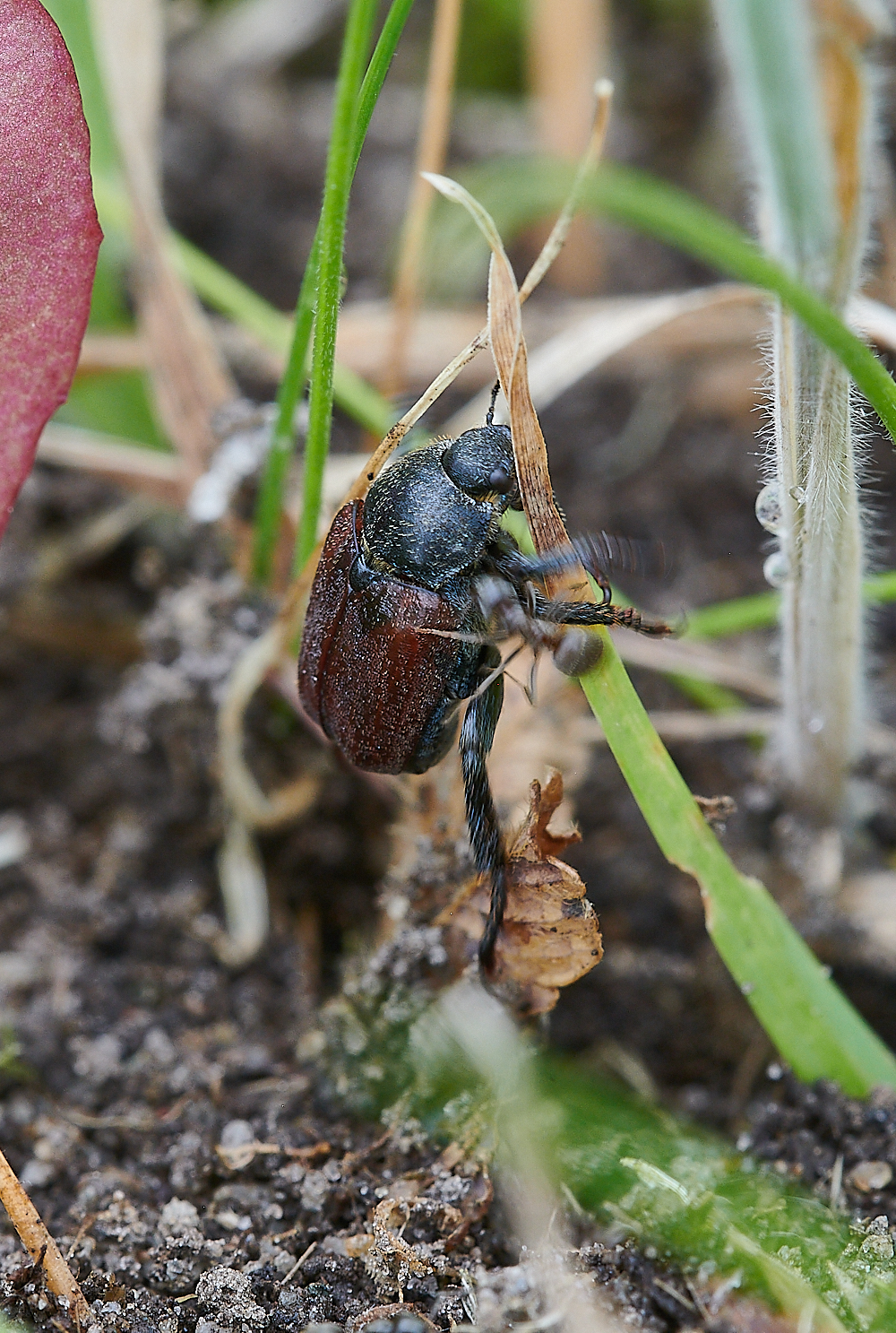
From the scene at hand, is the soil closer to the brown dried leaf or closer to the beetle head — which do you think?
the brown dried leaf

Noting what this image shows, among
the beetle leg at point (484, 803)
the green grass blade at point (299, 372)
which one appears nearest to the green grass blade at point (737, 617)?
the beetle leg at point (484, 803)

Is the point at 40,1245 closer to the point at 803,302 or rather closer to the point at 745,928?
the point at 745,928

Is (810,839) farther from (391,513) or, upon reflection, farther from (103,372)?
(103,372)

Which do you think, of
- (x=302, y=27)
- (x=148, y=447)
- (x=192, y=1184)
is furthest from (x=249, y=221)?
(x=192, y=1184)

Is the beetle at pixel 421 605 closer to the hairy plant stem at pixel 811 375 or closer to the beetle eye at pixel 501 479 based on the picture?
the beetle eye at pixel 501 479

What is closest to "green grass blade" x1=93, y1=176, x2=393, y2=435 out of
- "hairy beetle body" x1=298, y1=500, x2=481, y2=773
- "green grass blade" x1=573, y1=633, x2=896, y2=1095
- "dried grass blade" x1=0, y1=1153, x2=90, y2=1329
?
"hairy beetle body" x1=298, y1=500, x2=481, y2=773

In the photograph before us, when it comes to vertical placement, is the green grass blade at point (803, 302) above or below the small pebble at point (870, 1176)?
above

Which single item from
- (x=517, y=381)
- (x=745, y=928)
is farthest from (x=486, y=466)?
(x=745, y=928)
